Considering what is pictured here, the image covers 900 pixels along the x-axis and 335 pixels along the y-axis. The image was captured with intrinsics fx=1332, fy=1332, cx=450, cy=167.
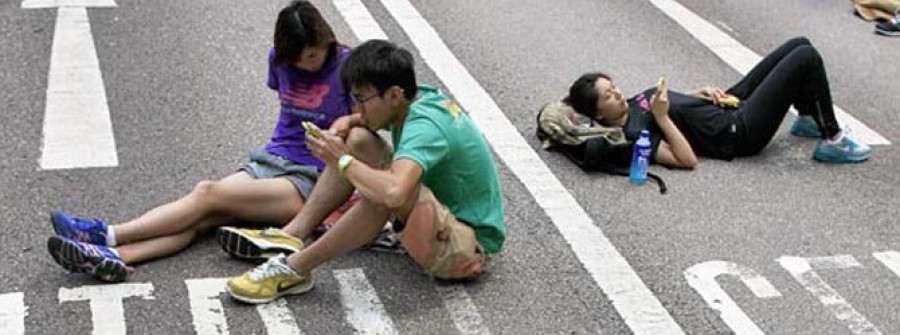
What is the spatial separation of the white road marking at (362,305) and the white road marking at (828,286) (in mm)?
1807

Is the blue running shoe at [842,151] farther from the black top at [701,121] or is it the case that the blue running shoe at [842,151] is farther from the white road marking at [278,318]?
the white road marking at [278,318]

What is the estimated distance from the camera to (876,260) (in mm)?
5926

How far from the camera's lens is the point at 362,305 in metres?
5.30

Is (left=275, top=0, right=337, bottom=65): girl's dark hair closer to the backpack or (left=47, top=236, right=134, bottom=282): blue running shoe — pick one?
(left=47, top=236, right=134, bottom=282): blue running shoe

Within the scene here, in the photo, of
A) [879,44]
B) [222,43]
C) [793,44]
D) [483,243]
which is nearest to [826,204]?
[793,44]

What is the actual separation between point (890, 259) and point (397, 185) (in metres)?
2.42

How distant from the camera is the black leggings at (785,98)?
23.0 ft

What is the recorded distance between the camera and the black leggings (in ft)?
23.0

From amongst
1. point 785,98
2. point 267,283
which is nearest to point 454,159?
point 267,283

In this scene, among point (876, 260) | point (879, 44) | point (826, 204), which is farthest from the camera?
point (879, 44)

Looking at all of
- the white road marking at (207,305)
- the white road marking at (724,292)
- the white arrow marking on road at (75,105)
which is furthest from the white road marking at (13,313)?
the white road marking at (724,292)

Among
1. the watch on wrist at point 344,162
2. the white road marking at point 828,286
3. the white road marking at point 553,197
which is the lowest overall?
the white road marking at point 553,197

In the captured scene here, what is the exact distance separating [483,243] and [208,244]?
119 cm

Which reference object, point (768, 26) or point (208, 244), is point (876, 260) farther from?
point (768, 26)
